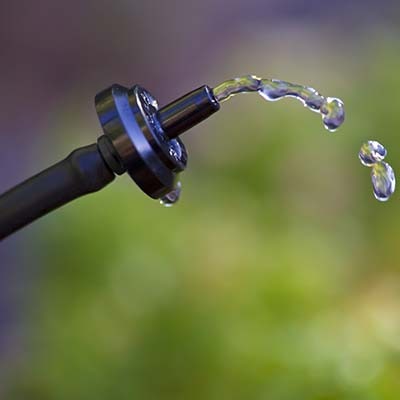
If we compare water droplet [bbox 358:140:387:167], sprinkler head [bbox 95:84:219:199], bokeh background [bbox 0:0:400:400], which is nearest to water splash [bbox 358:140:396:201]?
water droplet [bbox 358:140:387:167]

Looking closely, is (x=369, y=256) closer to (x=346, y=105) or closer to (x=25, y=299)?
(x=346, y=105)

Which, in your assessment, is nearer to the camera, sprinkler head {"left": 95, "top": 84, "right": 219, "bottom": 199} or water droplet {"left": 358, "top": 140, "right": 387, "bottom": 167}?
sprinkler head {"left": 95, "top": 84, "right": 219, "bottom": 199}

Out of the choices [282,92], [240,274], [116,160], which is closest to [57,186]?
[116,160]

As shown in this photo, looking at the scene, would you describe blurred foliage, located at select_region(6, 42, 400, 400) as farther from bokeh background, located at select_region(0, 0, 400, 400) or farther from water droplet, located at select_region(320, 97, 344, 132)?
water droplet, located at select_region(320, 97, 344, 132)

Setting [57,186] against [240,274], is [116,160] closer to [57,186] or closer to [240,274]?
[57,186]

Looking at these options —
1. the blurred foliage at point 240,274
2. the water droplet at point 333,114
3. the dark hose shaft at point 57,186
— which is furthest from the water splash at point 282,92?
the blurred foliage at point 240,274

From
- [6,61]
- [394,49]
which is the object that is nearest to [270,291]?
[394,49]
